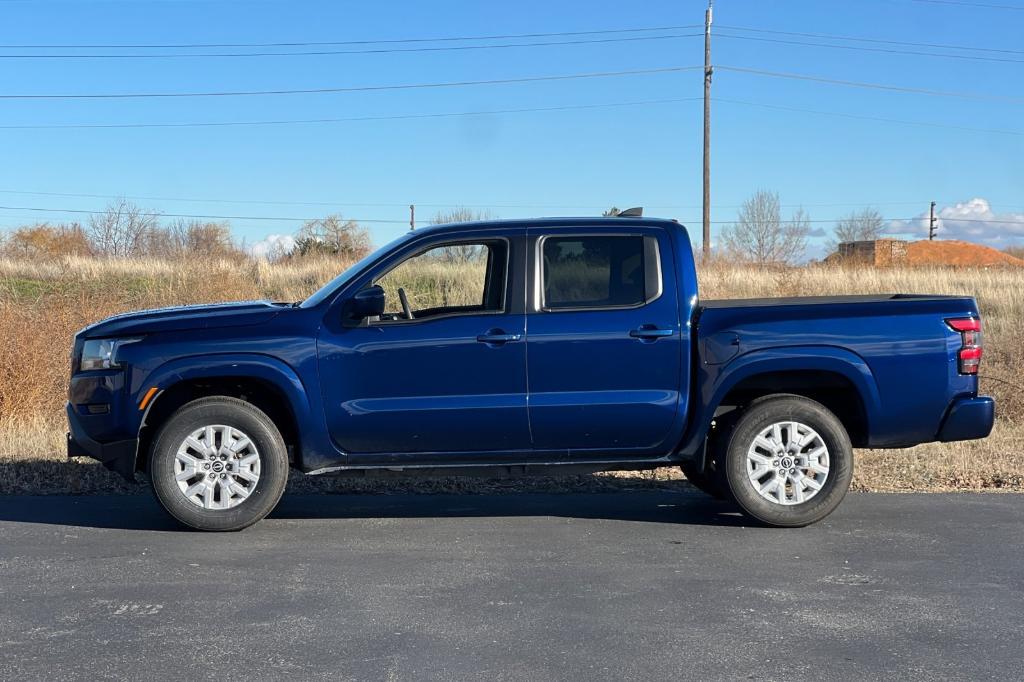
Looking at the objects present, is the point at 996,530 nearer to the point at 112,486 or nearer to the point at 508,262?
the point at 508,262

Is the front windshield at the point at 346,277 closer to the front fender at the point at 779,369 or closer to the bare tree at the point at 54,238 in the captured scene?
the front fender at the point at 779,369

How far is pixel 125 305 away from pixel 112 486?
24.7ft

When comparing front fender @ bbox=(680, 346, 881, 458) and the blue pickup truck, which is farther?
front fender @ bbox=(680, 346, 881, 458)

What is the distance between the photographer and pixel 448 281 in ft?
25.4

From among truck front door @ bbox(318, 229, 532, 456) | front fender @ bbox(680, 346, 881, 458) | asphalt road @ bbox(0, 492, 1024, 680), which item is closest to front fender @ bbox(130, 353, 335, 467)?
truck front door @ bbox(318, 229, 532, 456)

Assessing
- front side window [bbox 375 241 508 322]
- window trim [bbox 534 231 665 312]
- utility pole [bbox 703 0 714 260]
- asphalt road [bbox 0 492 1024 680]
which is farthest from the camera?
utility pole [bbox 703 0 714 260]

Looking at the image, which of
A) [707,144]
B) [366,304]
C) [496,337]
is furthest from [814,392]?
[707,144]

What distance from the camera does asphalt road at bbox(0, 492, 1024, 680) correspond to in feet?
14.5

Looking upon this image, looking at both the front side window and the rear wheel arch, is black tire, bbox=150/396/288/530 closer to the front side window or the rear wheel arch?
the front side window

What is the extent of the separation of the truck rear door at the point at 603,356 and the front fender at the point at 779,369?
188 millimetres

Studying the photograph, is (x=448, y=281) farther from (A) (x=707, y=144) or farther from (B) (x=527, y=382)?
(A) (x=707, y=144)

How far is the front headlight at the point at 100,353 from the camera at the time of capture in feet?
22.3

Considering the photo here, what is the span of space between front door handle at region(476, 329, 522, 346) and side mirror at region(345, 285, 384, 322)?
0.65 meters

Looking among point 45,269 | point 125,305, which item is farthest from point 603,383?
point 45,269
